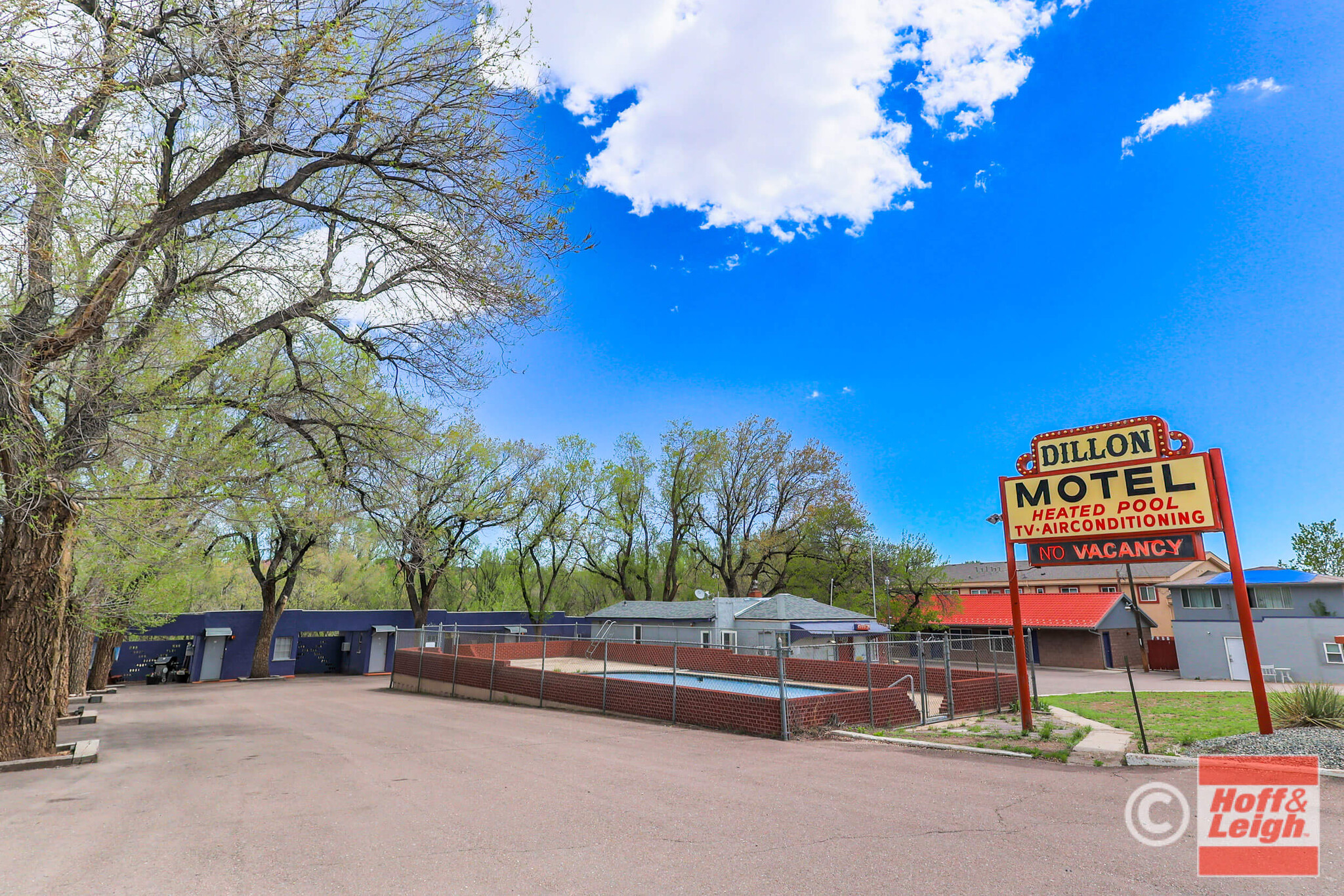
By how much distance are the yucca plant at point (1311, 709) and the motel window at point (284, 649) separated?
40.4m

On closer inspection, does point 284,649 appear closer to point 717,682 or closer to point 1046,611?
point 717,682

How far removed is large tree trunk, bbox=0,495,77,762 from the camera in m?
10.2

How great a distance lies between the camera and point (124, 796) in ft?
27.6

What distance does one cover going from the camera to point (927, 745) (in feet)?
39.6

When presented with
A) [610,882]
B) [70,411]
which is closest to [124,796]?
[70,411]

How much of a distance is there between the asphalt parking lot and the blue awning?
53.5 feet

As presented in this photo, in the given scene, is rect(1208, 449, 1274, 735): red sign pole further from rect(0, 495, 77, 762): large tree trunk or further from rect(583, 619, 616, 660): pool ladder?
rect(583, 619, 616, 660): pool ladder

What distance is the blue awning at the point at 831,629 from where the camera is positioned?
28467mm

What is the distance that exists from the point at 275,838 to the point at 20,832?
275 centimetres

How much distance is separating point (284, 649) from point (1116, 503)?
39.1 metres

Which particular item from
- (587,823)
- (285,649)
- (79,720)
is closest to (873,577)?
(285,649)

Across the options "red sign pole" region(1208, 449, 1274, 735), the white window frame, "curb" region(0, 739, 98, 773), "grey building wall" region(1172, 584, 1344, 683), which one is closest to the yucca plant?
"red sign pole" region(1208, 449, 1274, 735)

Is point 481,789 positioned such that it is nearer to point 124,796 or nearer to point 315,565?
point 124,796

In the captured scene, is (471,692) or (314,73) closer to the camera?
(314,73)
